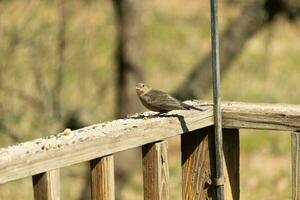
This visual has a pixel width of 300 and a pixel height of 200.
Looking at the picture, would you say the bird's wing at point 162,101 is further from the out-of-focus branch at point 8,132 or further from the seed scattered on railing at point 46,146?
the out-of-focus branch at point 8,132

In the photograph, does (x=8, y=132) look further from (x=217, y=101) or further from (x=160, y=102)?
(x=217, y=101)

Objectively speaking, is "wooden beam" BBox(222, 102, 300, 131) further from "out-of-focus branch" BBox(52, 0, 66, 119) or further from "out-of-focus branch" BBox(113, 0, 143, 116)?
"out-of-focus branch" BBox(113, 0, 143, 116)

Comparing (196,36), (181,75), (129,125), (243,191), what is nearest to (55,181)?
(129,125)

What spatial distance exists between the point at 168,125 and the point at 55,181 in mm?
548

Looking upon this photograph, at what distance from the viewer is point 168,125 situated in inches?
107

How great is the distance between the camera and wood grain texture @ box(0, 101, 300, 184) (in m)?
2.20

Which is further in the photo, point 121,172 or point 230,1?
point 230,1

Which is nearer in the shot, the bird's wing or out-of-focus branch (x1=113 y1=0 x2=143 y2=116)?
the bird's wing

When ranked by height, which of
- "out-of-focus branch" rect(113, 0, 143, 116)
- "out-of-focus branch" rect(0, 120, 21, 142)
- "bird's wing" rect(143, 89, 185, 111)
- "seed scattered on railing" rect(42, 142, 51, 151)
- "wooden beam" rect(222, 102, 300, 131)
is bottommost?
"out-of-focus branch" rect(0, 120, 21, 142)

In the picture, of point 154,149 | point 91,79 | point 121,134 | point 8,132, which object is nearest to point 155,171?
point 154,149

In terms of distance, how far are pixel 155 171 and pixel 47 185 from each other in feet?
1.59

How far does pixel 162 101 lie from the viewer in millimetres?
3016

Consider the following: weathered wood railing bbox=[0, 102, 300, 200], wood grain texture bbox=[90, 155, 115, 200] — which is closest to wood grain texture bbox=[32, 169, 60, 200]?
weathered wood railing bbox=[0, 102, 300, 200]

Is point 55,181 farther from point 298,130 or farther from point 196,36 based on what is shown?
point 196,36
